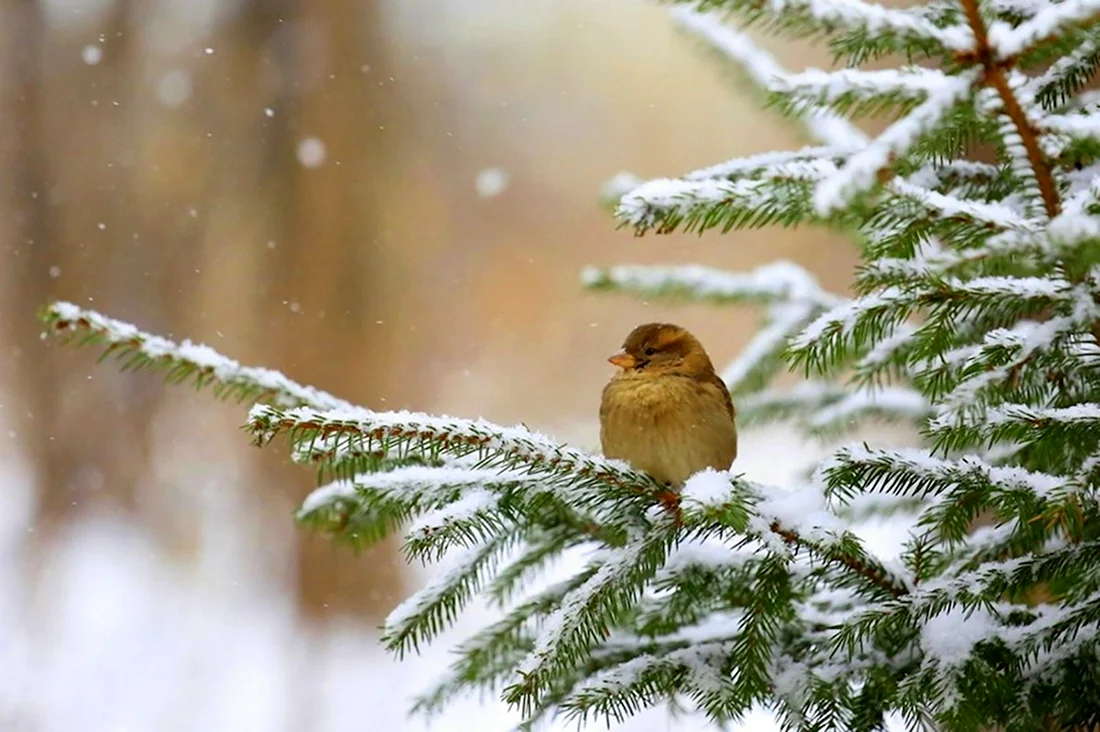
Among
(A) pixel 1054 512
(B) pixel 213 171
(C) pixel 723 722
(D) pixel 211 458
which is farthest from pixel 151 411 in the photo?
(A) pixel 1054 512

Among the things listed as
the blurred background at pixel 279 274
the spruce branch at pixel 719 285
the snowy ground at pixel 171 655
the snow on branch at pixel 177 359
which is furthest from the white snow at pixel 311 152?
the snow on branch at pixel 177 359

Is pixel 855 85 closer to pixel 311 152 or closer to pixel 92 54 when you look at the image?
pixel 311 152

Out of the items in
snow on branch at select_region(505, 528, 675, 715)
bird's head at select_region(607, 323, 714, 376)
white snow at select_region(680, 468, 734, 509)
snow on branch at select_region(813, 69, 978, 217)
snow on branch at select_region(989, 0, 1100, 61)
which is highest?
bird's head at select_region(607, 323, 714, 376)

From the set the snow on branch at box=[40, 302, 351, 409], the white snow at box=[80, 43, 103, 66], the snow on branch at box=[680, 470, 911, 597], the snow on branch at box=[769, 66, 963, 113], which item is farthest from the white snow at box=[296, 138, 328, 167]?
the snow on branch at box=[769, 66, 963, 113]

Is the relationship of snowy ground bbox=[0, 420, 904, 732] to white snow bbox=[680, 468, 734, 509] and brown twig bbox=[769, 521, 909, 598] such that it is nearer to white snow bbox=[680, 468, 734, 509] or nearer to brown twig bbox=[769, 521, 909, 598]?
brown twig bbox=[769, 521, 909, 598]

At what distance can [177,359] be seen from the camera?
1133mm

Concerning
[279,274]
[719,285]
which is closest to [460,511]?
[719,285]

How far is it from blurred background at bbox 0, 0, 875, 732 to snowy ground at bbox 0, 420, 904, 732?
0.01m

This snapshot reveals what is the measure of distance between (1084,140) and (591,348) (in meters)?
4.58

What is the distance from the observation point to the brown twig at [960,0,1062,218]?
0.67m

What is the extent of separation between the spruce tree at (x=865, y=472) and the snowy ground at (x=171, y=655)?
2.67m

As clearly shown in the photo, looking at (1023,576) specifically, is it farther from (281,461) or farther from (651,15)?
(651,15)

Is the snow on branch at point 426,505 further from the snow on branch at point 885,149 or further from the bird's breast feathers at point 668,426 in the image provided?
the snow on branch at point 885,149

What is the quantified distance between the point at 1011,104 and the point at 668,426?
2.22 feet
